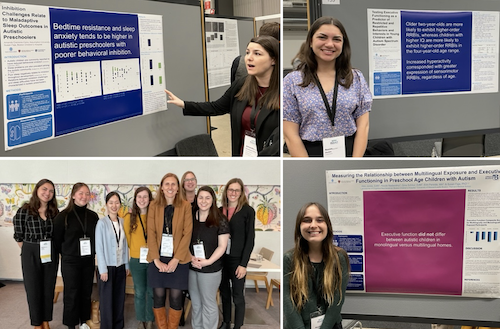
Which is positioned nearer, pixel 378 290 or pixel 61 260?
pixel 61 260

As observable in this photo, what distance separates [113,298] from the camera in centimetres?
130

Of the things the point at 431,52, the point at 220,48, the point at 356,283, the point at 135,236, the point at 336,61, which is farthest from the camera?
the point at 220,48

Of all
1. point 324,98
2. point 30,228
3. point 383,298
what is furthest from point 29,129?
point 383,298

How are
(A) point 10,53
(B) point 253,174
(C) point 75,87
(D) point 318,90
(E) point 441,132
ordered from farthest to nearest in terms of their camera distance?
(E) point 441,132
(D) point 318,90
(B) point 253,174
(C) point 75,87
(A) point 10,53

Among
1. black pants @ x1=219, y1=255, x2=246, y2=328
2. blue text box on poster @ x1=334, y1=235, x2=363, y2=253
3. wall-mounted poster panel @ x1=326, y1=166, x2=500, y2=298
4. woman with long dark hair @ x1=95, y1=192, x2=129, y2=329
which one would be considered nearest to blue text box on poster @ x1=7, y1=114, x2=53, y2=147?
woman with long dark hair @ x1=95, y1=192, x2=129, y2=329

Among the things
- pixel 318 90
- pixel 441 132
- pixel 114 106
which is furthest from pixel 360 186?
pixel 114 106

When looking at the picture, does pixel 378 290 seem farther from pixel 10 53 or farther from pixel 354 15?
pixel 10 53

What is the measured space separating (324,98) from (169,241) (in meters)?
0.73

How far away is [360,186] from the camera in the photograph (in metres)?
1.53

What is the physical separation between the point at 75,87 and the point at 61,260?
544 millimetres

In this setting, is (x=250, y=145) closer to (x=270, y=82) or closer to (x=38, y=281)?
(x=270, y=82)

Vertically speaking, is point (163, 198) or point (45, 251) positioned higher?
point (163, 198)

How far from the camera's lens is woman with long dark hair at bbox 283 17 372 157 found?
4.62 ft

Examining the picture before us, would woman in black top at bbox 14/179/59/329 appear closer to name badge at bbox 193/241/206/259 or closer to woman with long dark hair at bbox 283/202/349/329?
name badge at bbox 193/241/206/259
